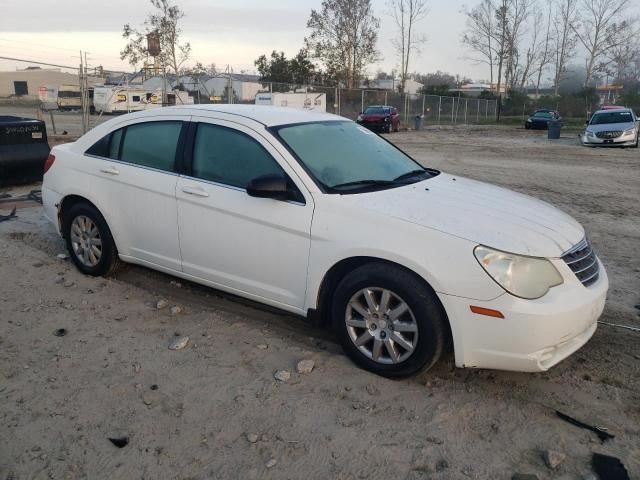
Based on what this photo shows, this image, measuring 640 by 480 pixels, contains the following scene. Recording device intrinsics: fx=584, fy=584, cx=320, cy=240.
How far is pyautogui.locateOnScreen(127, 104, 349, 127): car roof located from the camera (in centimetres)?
435

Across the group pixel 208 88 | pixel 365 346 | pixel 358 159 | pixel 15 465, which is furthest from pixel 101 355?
pixel 208 88

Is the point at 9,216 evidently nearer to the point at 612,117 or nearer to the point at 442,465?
the point at 442,465

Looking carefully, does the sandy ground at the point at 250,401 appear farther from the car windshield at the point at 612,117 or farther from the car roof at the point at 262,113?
the car windshield at the point at 612,117

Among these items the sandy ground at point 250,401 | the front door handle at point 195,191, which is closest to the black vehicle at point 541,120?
the sandy ground at point 250,401

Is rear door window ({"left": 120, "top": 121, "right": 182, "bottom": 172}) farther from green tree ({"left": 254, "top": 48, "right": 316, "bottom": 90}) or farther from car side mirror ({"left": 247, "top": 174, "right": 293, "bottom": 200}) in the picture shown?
green tree ({"left": 254, "top": 48, "right": 316, "bottom": 90})

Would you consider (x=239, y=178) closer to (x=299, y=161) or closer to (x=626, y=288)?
(x=299, y=161)

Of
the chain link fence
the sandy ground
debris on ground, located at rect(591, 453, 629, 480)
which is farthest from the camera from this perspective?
the chain link fence

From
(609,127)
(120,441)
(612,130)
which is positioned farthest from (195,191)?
(609,127)

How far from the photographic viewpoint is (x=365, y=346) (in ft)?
12.1

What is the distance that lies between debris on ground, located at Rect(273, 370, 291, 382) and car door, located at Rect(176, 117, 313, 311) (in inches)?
18.2

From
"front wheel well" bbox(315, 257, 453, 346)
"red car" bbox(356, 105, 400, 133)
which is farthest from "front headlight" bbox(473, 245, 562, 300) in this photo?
"red car" bbox(356, 105, 400, 133)

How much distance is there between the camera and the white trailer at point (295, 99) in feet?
101

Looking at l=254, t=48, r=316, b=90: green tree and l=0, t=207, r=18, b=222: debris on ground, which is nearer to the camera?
l=0, t=207, r=18, b=222: debris on ground

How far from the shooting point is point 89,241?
5.20 meters
